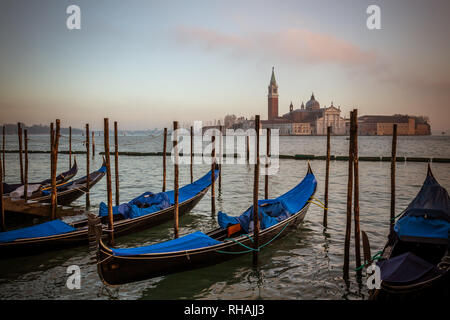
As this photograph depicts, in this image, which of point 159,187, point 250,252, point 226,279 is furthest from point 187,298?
point 159,187

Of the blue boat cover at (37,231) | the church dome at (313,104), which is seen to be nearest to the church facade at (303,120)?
the church dome at (313,104)

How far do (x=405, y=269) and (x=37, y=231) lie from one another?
568cm

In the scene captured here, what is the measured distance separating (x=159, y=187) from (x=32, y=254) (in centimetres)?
856

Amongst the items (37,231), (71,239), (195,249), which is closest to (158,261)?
(195,249)

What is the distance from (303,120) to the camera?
108875mm

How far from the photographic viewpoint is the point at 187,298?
14.9ft

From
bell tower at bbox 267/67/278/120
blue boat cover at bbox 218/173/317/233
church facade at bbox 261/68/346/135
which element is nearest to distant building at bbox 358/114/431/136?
church facade at bbox 261/68/346/135

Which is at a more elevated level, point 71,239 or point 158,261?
point 158,261

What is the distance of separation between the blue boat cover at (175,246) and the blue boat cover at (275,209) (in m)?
0.96

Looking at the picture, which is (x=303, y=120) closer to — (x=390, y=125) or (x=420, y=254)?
(x=390, y=125)

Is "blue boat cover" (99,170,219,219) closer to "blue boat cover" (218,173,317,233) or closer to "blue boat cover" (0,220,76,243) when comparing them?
"blue boat cover" (0,220,76,243)

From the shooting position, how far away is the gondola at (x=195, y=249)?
426 centimetres

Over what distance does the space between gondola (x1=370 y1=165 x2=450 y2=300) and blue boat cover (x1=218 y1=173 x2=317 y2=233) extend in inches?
80.6
